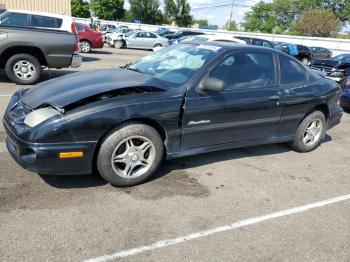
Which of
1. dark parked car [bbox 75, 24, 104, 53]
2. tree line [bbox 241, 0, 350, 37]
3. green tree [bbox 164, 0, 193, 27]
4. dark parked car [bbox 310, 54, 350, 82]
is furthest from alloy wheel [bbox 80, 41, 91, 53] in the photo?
tree line [bbox 241, 0, 350, 37]

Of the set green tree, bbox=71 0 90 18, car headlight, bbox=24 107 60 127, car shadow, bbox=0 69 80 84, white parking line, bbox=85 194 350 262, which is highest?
green tree, bbox=71 0 90 18

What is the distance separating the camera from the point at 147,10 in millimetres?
69750

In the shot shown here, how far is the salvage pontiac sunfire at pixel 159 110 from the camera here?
3.35m

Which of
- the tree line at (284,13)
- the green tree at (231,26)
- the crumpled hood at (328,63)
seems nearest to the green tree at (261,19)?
the tree line at (284,13)

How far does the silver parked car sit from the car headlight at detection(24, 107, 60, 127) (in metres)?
22.1

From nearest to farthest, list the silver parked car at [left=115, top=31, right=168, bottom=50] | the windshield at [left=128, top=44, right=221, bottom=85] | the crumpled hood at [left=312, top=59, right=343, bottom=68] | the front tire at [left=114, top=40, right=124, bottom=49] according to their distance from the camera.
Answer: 1. the windshield at [left=128, top=44, right=221, bottom=85]
2. the crumpled hood at [left=312, top=59, right=343, bottom=68]
3. the front tire at [left=114, top=40, right=124, bottom=49]
4. the silver parked car at [left=115, top=31, right=168, bottom=50]

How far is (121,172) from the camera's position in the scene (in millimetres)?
3727

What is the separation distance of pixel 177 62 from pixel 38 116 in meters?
1.86

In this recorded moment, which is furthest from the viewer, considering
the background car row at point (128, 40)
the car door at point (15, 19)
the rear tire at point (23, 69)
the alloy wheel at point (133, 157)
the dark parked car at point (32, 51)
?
the background car row at point (128, 40)

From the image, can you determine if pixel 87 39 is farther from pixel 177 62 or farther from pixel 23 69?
pixel 177 62

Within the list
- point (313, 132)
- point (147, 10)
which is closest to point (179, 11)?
point (147, 10)

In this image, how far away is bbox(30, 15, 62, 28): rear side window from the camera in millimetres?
9242

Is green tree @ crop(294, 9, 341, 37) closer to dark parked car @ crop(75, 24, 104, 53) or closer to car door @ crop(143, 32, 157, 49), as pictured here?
car door @ crop(143, 32, 157, 49)

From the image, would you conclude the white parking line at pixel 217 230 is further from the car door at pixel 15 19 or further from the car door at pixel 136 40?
the car door at pixel 136 40
